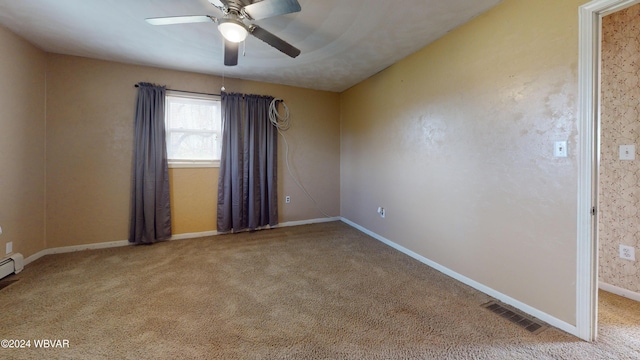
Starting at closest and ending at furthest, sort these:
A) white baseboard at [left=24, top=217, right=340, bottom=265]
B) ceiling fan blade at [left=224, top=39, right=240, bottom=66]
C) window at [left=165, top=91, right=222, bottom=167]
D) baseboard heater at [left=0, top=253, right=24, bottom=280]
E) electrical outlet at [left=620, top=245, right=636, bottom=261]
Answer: electrical outlet at [left=620, top=245, right=636, bottom=261] → ceiling fan blade at [left=224, top=39, right=240, bottom=66] → baseboard heater at [left=0, top=253, right=24, bottom=280] → white baseboard at [left=24, top=217, right=340, bottom=265] → window at [left=165, top=91, right=222, bottom=167]

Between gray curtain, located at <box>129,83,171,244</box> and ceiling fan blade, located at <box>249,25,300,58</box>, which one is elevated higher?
ceiling fan blade, located at <box>249,25,300,58</box>

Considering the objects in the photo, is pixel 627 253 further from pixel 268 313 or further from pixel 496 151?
pixel 268 313

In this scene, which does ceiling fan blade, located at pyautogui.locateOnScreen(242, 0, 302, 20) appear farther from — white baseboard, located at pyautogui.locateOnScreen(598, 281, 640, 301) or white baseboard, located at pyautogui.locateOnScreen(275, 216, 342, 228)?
white baseboard, located at pyautogui.locateOnScreen(598, 281, 640, 301)

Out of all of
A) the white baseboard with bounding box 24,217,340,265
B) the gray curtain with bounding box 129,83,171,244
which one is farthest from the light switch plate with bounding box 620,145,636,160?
the gray curtain with bounding box 129,83,171,244

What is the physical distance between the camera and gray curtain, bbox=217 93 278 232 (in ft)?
12.2

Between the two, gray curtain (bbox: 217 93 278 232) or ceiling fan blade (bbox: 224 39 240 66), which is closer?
ceiling fan blade (bbox: 224 39 240 66)

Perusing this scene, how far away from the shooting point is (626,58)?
78.9 inches

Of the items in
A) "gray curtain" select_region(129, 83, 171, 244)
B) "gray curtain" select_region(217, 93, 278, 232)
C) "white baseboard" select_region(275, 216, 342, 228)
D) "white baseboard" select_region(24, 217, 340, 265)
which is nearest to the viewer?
"white baseboard" select_region(24, 217, 340, 265)

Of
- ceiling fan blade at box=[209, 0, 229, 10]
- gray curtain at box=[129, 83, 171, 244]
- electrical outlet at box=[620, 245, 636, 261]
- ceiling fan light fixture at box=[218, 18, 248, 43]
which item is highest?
ceiling fan blade at box=[209, 0, 229, 10]

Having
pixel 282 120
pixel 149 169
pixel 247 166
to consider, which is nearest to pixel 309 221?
pixel 247 166

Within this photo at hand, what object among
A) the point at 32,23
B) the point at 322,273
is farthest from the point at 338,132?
the point at 32,23

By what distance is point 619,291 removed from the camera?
2074 millimetres

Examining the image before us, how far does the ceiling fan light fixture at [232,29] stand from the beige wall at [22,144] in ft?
7.74

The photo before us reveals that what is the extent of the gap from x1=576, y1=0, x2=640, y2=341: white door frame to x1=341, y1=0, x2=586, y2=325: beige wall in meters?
0.04
